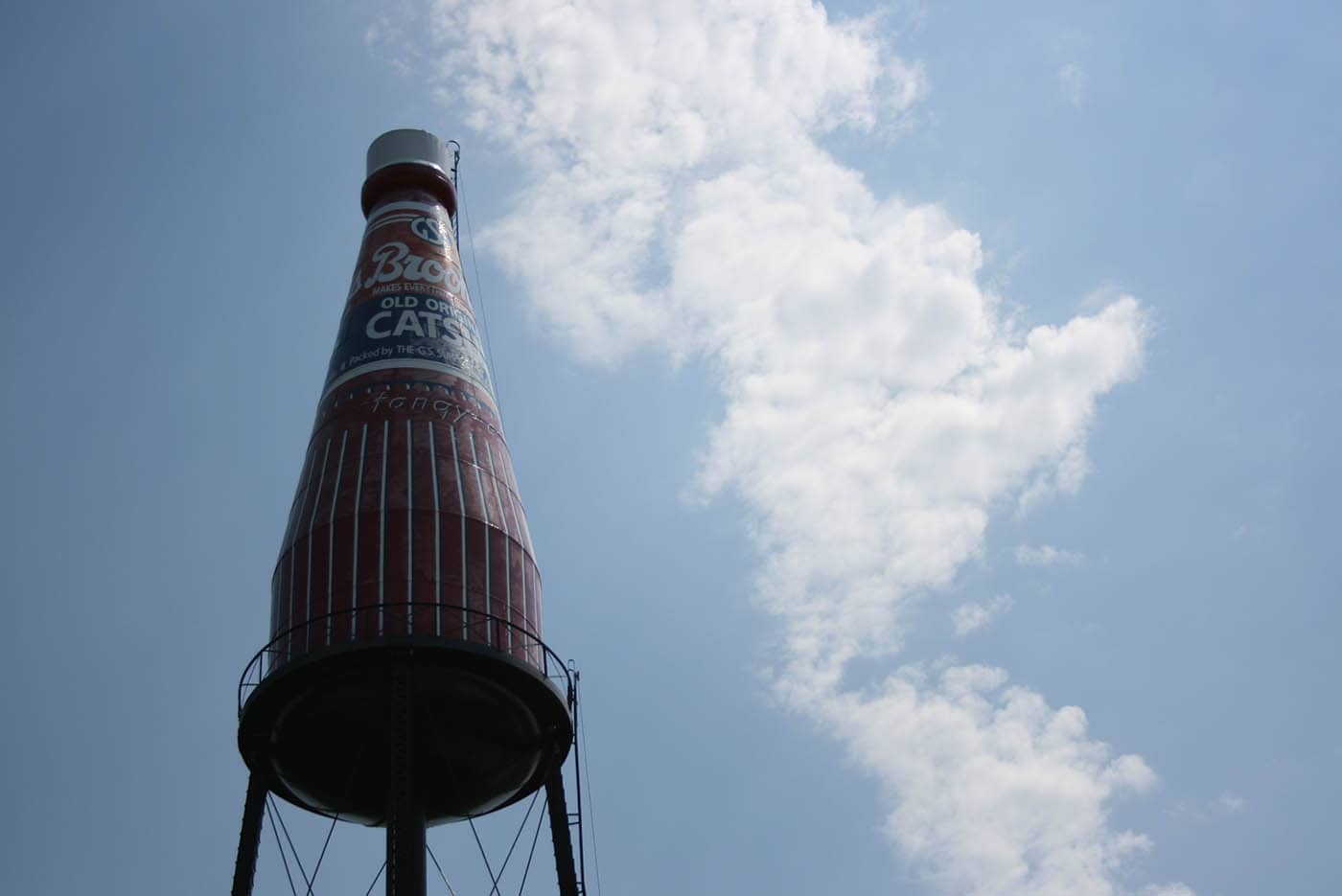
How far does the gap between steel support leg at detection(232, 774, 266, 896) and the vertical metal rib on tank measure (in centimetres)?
29

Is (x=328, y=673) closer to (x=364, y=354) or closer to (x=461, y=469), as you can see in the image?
(x=461, y=469)

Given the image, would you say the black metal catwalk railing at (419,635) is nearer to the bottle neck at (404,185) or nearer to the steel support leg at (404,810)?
the steel support leg at (404,810)

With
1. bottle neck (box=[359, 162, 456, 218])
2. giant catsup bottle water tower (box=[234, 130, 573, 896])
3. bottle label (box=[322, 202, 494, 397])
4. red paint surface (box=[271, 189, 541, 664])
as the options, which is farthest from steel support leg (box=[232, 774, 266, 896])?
bottle neck (box=[359, 162, 456, 218])

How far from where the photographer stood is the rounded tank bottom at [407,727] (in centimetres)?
2145

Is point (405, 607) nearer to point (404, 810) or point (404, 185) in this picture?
point (404, 810)

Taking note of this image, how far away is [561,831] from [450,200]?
13.6 meters

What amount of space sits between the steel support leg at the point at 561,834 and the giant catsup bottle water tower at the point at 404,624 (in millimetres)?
95

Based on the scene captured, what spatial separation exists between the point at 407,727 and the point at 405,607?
1.98 meters

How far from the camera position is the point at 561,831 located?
23156mm

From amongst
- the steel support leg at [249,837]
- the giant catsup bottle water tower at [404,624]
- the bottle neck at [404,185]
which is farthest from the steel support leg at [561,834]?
the bottle neck at [404,185]

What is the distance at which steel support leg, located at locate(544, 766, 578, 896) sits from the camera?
22.8m

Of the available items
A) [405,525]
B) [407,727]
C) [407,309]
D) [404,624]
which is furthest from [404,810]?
[407,309]

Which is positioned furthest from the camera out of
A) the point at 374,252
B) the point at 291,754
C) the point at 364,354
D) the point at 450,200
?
the point at 450,200

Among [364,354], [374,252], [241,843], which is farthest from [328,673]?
[374,252]
